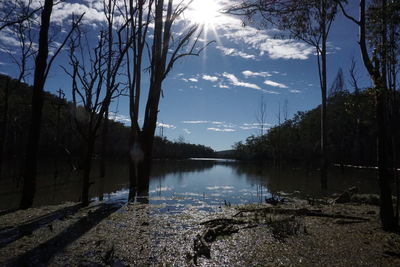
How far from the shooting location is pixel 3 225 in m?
5.26

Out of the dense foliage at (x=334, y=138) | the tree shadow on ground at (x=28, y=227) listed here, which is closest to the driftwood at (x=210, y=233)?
the tree shadow on ground at (x=28, y=227)

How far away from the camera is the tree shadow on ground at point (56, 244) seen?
3594mm

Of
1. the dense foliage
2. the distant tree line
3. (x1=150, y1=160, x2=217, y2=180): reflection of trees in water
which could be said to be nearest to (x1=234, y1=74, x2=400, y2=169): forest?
the dense foliage

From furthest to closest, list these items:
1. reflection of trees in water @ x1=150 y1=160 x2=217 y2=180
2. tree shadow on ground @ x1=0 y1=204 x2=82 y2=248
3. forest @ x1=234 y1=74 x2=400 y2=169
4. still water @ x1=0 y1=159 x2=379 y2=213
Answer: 1. forest @ x1=234 y1=74 x2=400 y2=169
2. reflection of trees in water @ x1=150 y1=160 x2=217 y2=180
3. still water @ x1=0 y1=159 x2=379 y2=213
4. tree shadow on ground @ x1=0 y1=204 x2=82 y2=248

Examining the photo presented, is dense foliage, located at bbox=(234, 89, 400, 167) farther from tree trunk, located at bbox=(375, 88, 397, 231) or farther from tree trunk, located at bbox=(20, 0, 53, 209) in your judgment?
tree trunk, located at bbox=(20, 0, 53, 209)

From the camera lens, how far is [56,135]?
30250 mm

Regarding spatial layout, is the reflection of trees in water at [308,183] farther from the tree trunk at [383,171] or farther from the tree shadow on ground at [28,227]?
the tree shadow on ground at [28,227]

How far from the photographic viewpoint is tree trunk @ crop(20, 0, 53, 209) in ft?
22.2

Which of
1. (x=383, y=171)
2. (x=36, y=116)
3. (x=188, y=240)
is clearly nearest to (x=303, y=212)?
(x=383, y=171)

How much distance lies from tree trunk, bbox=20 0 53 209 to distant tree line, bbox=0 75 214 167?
97.2 inches

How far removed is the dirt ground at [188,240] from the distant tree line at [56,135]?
15.6 feet

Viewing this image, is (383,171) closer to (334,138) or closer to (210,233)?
(210,233)

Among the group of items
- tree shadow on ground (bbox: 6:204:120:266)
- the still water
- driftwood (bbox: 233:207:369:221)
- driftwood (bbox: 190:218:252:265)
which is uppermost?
driftwood (bbox: 233:207:369:221)

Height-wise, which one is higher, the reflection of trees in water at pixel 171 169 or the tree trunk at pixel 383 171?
the tree trunk at pixel 383 171
